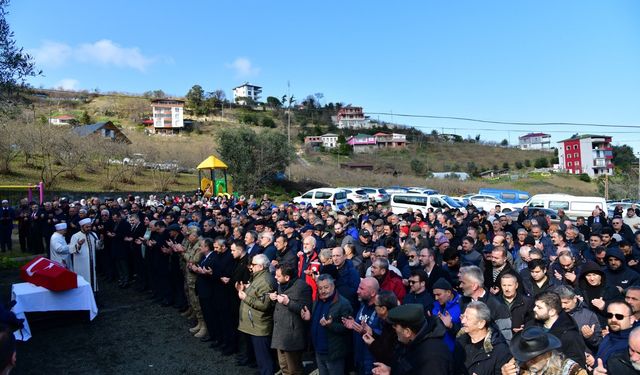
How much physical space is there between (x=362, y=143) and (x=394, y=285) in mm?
83491

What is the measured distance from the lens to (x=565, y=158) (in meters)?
83.5

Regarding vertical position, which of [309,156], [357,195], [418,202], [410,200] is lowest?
[418,202]

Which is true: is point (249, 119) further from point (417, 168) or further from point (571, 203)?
point (571, 203)

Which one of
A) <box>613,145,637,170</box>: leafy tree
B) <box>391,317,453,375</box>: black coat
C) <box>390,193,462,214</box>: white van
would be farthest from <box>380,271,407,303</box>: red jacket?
<box>613,145,637,170</box>: leafy tree

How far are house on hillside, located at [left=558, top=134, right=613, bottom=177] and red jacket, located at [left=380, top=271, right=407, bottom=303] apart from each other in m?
83.9

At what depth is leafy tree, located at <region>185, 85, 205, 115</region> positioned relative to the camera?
85.6 meters

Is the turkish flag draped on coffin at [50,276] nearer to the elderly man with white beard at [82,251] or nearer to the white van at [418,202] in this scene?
the elderly man with white beard at [82,251]

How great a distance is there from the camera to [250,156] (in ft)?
118

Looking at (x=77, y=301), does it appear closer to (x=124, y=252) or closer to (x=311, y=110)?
(x=124, y=252)

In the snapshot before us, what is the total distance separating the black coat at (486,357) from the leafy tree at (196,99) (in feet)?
286

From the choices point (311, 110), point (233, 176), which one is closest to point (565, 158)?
point (311, 110)

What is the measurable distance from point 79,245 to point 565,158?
301 ft

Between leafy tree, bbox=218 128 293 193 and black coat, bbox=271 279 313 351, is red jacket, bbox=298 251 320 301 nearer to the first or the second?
black coat, bbox=271 279 313 351

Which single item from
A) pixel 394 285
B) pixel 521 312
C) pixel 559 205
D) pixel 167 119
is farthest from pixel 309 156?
pixel 521 312
